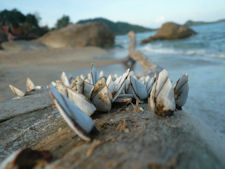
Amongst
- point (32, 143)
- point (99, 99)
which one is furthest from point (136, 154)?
point (32, 143)

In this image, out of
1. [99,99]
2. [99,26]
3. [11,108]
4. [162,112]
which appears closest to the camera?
[162,112]

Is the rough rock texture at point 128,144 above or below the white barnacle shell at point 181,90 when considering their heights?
below

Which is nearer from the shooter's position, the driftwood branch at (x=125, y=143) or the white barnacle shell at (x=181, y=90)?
the driftwood branch at (x=125, y=143)

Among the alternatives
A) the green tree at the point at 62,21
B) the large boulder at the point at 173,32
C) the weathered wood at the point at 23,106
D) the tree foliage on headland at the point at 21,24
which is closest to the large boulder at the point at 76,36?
the tree foliage on headland at the point at 21,24

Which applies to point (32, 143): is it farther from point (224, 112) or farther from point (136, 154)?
point (224, 112)

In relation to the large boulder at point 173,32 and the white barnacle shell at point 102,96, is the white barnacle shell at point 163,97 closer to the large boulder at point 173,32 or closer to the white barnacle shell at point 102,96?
the white barnacle shell at point 102,96

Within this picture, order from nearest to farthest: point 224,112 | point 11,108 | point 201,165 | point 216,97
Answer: point 201,165 < point 11,108 < point 224,112 < point 216,97
